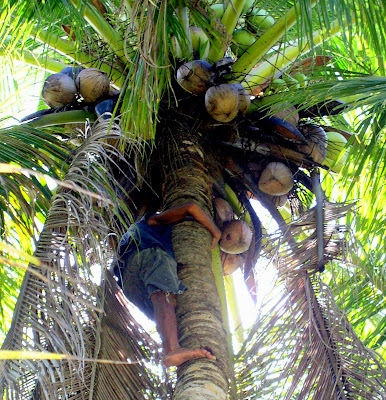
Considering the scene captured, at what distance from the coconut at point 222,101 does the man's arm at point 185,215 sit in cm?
53

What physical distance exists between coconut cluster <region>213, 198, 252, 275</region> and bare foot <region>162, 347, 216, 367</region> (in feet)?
3.81

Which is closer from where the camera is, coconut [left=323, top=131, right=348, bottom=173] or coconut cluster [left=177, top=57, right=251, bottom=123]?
coconut cluster [left=177, top=57, right=251, bottom=123]

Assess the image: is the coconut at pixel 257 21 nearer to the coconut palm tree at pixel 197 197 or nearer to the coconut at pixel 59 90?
the coconut palm tree at pixel 197 197

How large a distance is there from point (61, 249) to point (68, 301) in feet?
0.94

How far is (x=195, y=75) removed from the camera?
3.12 metres

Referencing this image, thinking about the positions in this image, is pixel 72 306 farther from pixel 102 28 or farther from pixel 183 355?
pixel 102 28

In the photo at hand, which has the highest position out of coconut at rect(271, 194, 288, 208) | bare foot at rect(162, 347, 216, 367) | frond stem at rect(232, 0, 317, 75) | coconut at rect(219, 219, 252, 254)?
frond stem at rect(232, 0, 317, 75)

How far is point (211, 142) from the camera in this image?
3.38m

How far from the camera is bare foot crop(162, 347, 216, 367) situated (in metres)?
2.25

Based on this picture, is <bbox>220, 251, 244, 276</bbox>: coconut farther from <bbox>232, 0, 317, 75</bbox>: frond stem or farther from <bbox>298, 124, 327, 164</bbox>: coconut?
<bbox>232, 0, 317, 75</bbox>: frond stem

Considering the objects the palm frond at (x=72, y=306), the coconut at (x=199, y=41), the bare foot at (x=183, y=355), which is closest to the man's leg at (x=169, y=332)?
the bare foot at (x=183, y=355)

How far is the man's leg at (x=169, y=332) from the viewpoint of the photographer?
227 cm

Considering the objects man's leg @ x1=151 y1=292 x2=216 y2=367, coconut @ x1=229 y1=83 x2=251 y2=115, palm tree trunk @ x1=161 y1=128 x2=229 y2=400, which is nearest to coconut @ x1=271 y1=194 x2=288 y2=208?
palm tree trunk @ x1=161 y1=128 x2=229 y2=400

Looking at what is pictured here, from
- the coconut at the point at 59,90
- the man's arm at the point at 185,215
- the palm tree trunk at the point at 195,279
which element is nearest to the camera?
the palm tree trunk at the point at 195,279
